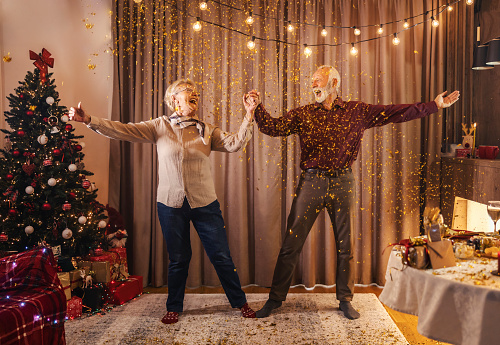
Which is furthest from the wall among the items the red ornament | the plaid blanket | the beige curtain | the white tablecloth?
the white tablecloth

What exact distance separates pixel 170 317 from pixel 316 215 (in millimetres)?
1244

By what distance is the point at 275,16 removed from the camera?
13.1ft

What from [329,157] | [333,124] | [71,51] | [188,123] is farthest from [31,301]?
[71,51]

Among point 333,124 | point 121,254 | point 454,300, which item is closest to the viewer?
point 454,300

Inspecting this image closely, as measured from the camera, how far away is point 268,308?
3227 mm

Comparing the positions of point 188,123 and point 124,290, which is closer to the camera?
point 188,123

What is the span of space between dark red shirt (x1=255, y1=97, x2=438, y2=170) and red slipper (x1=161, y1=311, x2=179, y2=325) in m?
1.37

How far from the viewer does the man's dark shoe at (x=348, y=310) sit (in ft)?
10.3

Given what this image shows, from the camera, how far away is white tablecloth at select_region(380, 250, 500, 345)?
5.16ft

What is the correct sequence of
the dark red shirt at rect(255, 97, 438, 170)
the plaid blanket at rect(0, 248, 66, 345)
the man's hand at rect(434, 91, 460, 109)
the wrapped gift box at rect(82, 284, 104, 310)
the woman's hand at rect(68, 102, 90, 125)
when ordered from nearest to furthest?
1. the plaid blanket at rect(0, 248, 66, 345)
2. the woman's hand at rect(68, 102, 90, 125)
3. the man's hand at rect(434, 91, 460, 109)
4. the dark red shirt at rect(255, 97, 438, 170)
5. the wrapped gift box at rect(82, 284, 104, 310)

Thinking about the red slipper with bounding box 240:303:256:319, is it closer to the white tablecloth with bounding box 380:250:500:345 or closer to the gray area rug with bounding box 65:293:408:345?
the gray area rug with bounding box 65:293:408:345

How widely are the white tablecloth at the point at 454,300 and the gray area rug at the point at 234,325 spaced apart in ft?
3.55

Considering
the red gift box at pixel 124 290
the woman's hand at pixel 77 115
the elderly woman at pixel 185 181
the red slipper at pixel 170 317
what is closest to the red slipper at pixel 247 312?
the elderly woman at pixel 185 181

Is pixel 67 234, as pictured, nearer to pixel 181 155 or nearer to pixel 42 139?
pixel 42 139
